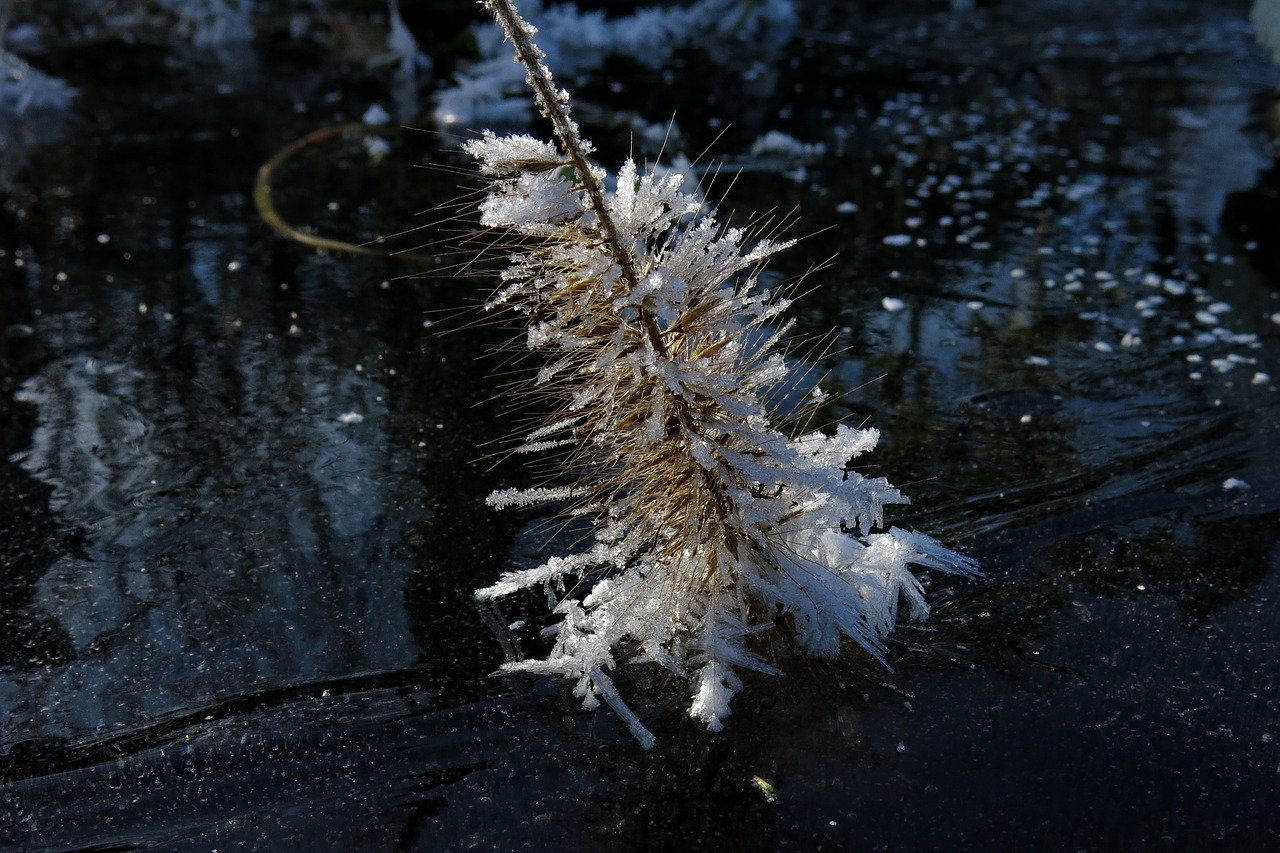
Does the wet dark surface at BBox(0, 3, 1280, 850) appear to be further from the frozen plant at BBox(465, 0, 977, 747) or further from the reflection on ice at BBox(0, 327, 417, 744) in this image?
the frozen plant at BBox(465, 0, 977, 747)

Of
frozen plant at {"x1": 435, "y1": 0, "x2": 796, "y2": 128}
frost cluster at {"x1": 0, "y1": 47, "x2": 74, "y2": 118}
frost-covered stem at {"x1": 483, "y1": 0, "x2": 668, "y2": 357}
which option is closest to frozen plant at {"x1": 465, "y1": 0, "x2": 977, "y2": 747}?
frost-covered stem at {"x1": 483, "y1": 0, "x2": 668, "y2": 357}

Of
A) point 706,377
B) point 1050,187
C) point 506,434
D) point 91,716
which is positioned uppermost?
point 706,377

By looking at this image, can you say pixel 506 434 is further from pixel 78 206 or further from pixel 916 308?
pixel 78 206

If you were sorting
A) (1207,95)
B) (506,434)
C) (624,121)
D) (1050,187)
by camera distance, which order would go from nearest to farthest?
(506,434) → (1050,187) → (624,121) → (1207,95)

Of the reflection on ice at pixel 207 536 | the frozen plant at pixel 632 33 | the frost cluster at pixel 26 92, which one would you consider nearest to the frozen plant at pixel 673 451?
the reflection on ice at pixel 207 536

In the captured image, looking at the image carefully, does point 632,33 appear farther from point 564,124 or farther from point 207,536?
point 564,124

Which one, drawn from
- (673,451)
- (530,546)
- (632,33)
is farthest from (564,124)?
(632,33)

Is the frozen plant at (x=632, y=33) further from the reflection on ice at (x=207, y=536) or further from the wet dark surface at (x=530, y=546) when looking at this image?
the reflection on ice at (x=207, y=536)

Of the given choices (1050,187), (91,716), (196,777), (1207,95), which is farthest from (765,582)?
(1207,95)
